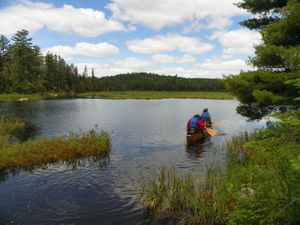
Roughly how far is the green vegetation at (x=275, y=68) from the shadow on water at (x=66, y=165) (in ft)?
28.7

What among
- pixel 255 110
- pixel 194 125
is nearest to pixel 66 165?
pixel 194 125

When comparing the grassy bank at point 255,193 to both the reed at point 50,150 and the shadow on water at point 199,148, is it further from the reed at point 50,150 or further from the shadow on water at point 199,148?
the shadow on water at point 199,148

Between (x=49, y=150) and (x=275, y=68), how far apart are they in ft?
46.7

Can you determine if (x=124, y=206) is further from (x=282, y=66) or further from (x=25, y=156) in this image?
(x=282, y=66)

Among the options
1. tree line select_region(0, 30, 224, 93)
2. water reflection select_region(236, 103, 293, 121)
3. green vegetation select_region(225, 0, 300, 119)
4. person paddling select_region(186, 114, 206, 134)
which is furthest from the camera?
tree line select_region(0, 30, 224, 93)

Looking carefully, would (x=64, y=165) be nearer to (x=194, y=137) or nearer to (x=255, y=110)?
(x=194, y=137)

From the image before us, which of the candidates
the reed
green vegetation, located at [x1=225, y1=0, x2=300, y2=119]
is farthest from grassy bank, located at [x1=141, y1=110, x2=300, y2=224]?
the reed

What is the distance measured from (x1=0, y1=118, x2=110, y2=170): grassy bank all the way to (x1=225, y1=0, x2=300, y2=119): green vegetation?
9.24 m

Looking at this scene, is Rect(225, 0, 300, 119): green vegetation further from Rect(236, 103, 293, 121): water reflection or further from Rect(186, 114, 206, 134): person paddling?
Rect(186, 114, 206, 134): person paddling

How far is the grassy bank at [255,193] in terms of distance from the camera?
21.0 ft

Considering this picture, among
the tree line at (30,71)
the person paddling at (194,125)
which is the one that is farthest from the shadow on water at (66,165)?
the tree line at (30,71)

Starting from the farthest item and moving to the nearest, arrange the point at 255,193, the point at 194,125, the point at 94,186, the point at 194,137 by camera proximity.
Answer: the point at 194,125
the point at 194,137
the point at 94,186
the point at 255,193

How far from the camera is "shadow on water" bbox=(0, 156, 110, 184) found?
55.1 ft

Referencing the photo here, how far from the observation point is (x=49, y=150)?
1939 cm
